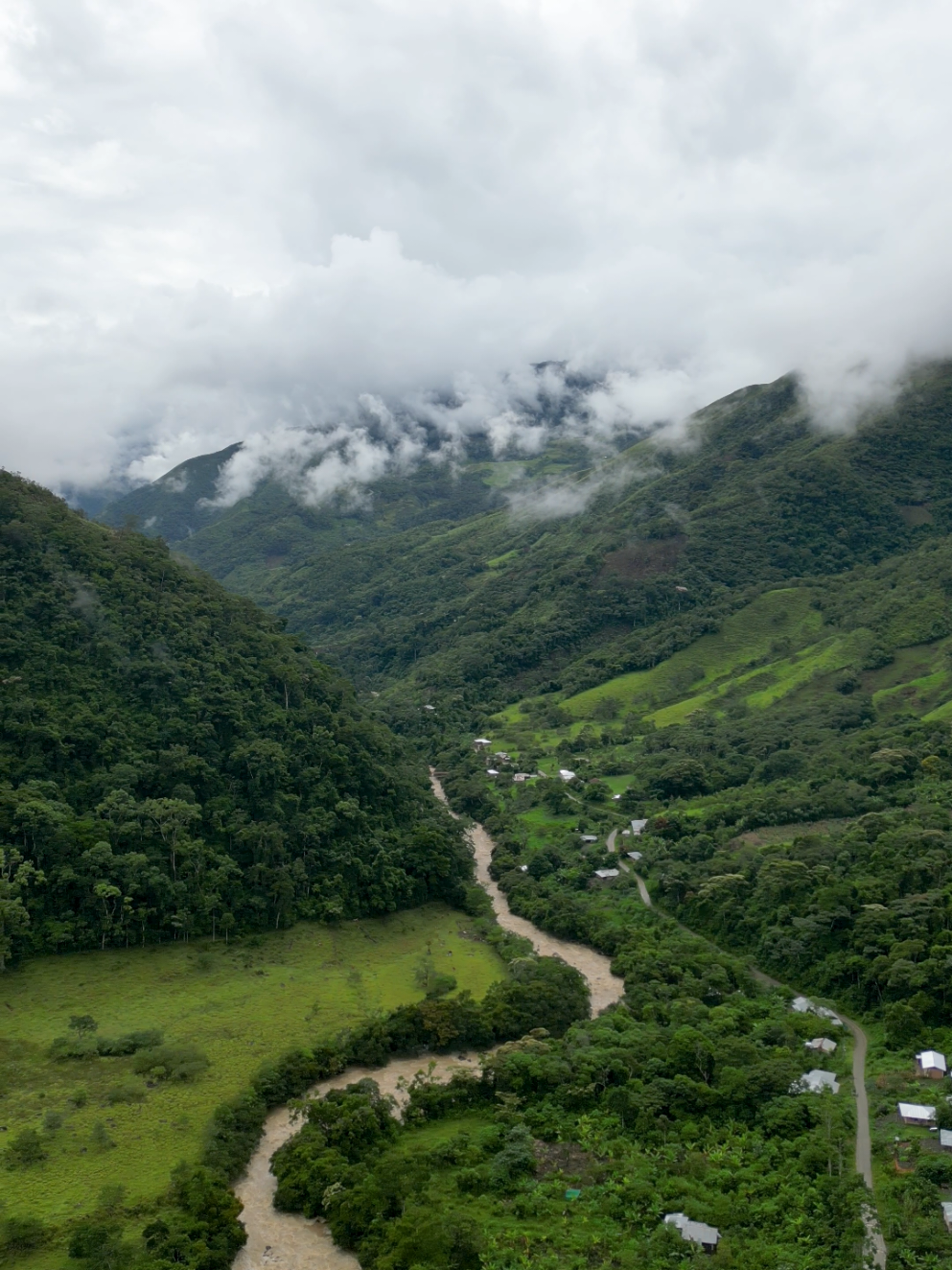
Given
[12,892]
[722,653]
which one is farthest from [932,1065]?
[722,653]

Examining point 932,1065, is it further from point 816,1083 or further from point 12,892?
point 12,892

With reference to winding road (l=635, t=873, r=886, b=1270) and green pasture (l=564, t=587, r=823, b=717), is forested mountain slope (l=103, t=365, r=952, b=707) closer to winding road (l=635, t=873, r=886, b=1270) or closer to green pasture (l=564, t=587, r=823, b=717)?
green pasture (l=564, t=587, r=823, b=717)

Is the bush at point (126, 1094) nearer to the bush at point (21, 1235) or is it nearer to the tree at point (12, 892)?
the bush at point (21, 1235)

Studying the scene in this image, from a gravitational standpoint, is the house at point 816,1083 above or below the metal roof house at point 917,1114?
above

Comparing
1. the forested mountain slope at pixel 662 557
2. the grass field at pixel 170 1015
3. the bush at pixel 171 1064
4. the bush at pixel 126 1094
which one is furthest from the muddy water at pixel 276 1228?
the forested mountain slope at pixel 662 557

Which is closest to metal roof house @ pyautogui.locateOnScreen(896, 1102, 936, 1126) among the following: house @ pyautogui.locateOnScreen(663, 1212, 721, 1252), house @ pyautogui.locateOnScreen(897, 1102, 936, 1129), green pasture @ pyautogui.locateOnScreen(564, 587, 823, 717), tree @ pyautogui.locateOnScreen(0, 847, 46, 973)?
house @ pyautogui.locateOnScreen(897, 1102, 936, 1129)
